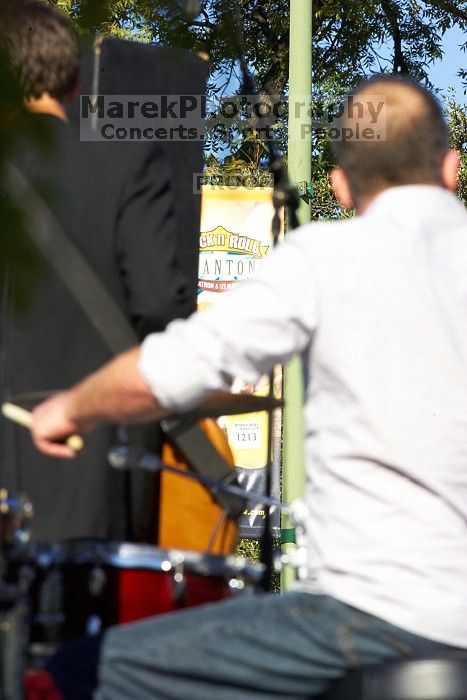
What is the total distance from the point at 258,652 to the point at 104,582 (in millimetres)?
407

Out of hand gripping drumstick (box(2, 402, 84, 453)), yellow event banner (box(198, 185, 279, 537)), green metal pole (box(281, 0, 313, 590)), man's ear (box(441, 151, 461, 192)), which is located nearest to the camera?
hand gripping drumstick (box(2, 402, 84, 453))

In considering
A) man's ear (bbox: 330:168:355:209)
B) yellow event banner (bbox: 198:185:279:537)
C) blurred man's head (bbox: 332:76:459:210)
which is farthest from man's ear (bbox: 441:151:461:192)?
yellow event banner (bbox: 198:185:279:537)

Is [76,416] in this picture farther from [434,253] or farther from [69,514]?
[69,514]

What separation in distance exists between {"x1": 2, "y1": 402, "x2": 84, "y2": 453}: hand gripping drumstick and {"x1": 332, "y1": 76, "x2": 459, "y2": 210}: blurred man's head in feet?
2.07

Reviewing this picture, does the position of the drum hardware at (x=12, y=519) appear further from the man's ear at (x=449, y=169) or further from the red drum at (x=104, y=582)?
the man's ear at (x=449, y=169)

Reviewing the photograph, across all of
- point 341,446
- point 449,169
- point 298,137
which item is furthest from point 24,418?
point 298,137

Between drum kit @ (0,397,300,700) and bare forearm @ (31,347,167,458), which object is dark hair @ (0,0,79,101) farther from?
drum kit @ (0,397,300,700)

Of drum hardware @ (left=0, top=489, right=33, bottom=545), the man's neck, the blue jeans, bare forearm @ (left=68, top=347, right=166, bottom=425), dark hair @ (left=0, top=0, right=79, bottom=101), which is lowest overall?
the blue jeans

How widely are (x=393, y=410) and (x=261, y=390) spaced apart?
5.52m

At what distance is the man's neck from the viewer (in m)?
0.94

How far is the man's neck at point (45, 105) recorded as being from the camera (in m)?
0.94

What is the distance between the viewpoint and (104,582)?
216 cm

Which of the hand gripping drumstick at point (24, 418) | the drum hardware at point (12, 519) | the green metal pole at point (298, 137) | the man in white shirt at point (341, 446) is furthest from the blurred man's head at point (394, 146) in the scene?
the green metal pole at point (298, 137)

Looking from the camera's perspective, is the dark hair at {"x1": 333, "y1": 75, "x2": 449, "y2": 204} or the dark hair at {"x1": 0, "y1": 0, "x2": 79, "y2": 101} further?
the dark hair at {"x1": 333, "y1": 75, "x2": 449, "y2": 204}
